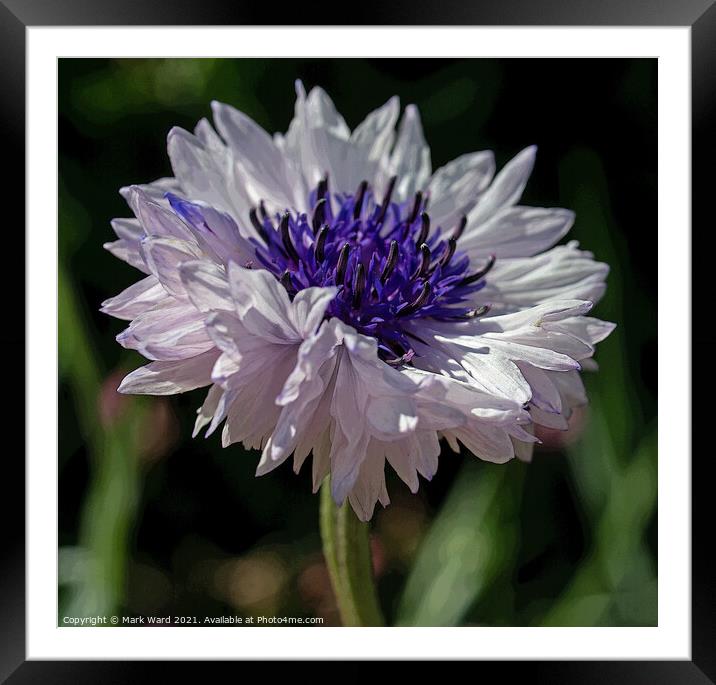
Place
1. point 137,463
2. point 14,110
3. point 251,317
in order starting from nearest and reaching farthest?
1. point 251,317
2. point 14,110
3. point 137,463

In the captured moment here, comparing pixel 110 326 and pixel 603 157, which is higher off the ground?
pixel 603 157

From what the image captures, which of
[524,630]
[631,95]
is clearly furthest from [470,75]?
[524,630]

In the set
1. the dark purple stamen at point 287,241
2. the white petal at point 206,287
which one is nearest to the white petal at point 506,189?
the dark purple stamen at point 287,241

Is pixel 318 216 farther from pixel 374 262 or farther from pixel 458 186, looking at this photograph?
pixel 458 186

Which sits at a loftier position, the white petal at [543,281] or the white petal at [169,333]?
the white petal at [543,281]

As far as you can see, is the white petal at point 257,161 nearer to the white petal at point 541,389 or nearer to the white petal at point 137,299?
the white petal at point 137,299

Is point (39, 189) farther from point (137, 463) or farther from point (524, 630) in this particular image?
point (524, 630)

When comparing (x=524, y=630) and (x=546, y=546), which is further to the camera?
(x=546, y=546)
